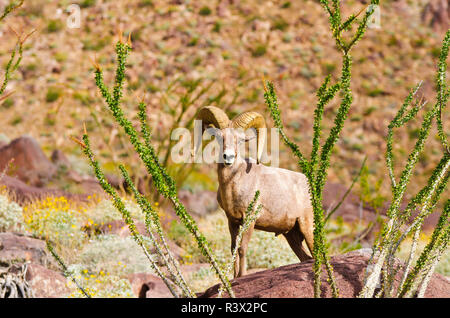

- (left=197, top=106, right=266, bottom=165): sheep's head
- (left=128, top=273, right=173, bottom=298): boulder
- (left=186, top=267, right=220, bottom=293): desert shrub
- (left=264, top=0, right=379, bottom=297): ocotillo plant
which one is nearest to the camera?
(left=264, top=0, right=379, bottom=297): ocotillo plant

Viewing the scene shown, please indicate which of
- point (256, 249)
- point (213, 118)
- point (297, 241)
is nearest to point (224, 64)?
point (256, 249)

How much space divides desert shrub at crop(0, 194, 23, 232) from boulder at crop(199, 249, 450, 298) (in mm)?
5161

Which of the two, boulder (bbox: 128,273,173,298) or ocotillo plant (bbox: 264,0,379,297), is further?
boulder (bbox: 128,273,173,298)

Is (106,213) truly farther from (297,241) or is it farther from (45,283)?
(297,241)

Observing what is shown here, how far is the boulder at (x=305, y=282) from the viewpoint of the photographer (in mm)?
3438

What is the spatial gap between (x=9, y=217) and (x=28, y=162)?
577 centimetres

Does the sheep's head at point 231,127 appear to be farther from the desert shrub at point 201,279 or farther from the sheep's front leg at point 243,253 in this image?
the desert shrub at point 201,279

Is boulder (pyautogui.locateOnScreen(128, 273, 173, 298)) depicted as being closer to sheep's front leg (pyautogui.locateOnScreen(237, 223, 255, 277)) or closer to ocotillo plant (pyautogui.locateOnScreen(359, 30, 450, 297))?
sheep's front leg (pyautogui.locateOnScreen(237, 223, 255, 277))

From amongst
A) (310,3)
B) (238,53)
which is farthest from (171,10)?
(310,3)

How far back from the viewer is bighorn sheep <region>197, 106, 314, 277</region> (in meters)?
4.46

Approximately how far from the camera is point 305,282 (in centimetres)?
355

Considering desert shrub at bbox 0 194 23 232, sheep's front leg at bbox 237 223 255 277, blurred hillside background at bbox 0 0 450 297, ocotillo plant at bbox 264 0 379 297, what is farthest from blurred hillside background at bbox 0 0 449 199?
ocotillo plant at bbox 264 0 379 297

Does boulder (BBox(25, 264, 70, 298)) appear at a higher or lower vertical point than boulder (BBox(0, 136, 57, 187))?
lower

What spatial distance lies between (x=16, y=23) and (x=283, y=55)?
14.5m
